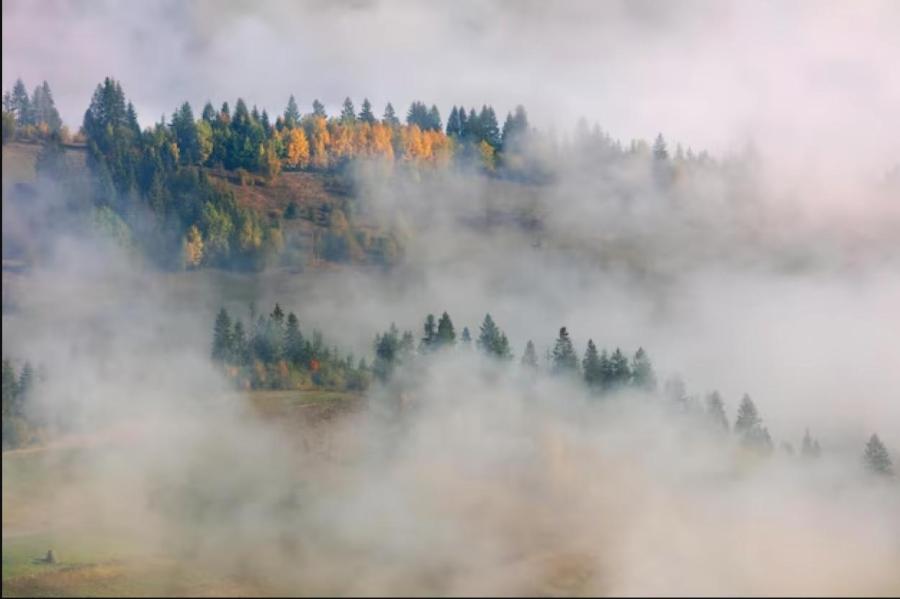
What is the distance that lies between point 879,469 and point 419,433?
91.3 m

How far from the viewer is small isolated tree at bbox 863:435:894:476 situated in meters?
194

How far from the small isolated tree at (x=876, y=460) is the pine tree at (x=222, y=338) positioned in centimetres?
12426

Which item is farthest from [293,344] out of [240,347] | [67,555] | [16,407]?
[67,555]

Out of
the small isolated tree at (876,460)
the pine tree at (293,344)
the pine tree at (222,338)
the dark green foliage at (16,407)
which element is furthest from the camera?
the small isolated tree at (876,460)

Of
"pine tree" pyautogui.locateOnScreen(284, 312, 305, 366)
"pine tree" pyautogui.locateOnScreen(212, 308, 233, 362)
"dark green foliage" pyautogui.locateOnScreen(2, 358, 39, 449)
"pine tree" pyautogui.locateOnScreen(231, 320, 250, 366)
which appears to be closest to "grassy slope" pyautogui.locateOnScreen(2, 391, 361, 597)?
"dark green foliage" pyautogui.locateOnScreen(2, 358, 39, 449)

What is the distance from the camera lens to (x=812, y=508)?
169750 millimetres

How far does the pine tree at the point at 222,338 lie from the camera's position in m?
188

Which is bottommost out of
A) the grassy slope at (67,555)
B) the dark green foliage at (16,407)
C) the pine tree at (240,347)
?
the grassy slope at (67,555)

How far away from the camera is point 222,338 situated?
191 metres

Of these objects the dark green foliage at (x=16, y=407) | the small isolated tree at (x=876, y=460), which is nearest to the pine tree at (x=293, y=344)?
the dark green foliage at (x=16, y=407)

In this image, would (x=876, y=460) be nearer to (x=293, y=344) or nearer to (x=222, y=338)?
(x=293, y=344)

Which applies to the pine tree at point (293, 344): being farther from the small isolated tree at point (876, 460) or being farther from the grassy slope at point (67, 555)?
the small isolated tree at point (876, 460)

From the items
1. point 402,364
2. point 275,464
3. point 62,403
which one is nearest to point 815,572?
point 275,464

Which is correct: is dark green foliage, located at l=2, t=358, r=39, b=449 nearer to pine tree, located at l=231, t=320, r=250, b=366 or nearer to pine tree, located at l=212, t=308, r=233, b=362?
pine tree, located at l=212, t=308, r=233, b=362
